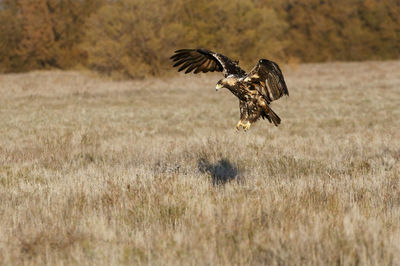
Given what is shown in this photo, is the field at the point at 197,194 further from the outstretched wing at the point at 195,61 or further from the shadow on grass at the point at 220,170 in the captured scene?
the outstretched wing at the point at 195,61

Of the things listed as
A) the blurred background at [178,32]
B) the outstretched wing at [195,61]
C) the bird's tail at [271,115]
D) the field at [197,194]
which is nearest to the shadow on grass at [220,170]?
the field at [197,194]

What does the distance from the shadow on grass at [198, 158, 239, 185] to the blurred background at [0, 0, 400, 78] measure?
77.4 ft

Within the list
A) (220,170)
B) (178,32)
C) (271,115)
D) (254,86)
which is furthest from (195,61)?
(178,32)

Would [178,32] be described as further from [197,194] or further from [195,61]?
[197,194]

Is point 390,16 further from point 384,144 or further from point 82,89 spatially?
point 384,144

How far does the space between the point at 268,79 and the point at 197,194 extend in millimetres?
1424

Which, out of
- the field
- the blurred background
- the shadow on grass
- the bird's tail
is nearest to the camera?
the field

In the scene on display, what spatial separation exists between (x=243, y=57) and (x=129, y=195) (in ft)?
98.5

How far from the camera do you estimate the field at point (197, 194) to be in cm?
353

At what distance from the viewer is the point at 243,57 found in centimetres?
3419

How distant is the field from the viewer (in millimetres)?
3531

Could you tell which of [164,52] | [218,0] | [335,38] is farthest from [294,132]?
[335,38]

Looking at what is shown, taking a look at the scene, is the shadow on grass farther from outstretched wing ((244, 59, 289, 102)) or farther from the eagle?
outstretched wing ((244, 59, 289, 102))

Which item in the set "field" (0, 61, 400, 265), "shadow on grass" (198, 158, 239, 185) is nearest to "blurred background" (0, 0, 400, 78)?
"field" (0, 61, 400, 265)
